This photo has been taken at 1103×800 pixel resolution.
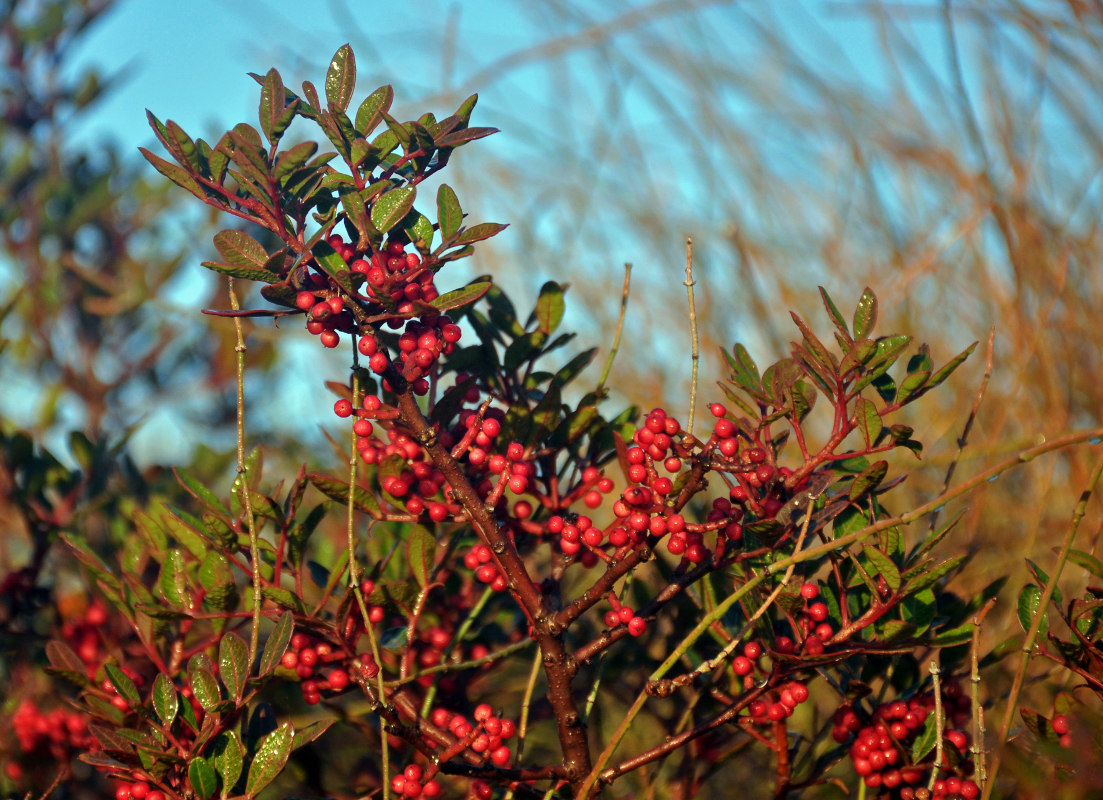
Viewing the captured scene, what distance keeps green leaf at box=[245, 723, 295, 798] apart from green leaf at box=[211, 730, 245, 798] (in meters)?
0.01

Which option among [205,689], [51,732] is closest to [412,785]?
[205,689]

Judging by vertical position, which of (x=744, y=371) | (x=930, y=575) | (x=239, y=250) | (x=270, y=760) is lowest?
(x=930, y=575)

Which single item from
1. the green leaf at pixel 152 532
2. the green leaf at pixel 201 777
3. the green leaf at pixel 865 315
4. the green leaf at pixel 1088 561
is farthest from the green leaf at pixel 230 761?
the green leaf at pixel 1088 561

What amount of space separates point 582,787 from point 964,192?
1.33 metres

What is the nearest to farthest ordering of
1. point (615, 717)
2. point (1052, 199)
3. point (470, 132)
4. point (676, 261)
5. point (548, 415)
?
1. point (470, 132)
2. point (548, 415)
3. point (615, 717)
4. point (1052, 199)
5. point (676, 261)

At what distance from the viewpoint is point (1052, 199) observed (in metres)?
1.56

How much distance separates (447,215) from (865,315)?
326 millimetres

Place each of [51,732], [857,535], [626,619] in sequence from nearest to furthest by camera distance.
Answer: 1. [857,535]
2. [626,619]
3. [51,732]

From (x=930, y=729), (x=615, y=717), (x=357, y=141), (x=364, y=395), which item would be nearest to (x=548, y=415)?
(x=364, y=395)

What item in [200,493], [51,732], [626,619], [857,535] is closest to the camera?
[857,535]

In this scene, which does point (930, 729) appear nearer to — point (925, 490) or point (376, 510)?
point (376, 510)

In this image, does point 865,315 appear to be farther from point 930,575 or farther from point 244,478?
point 244,478

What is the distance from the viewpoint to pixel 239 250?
638mm

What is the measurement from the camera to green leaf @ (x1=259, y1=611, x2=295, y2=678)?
658mm
